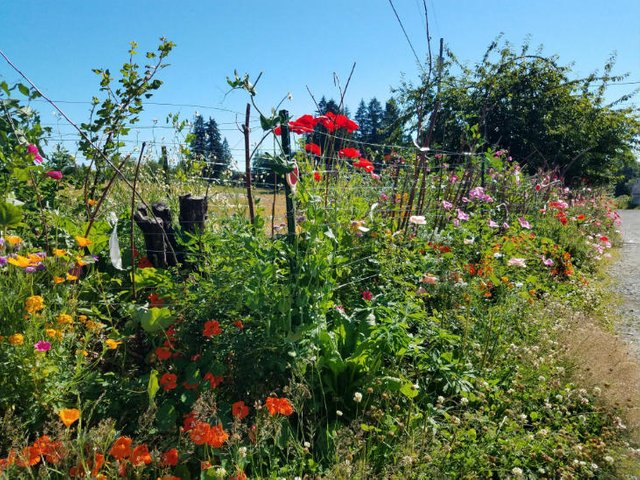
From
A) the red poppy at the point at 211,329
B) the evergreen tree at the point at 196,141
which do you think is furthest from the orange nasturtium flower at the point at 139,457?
the evergreen tree at the point at 196,141

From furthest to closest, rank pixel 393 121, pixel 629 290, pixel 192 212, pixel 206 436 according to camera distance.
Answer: pixel 393 121 < pixel 629 290 < pixel 192 212 < pixel 206 436

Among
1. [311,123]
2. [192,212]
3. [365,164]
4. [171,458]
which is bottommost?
[171,458]

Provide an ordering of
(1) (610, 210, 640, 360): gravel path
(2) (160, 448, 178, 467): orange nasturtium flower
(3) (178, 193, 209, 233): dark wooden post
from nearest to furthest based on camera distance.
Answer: (2) (160, 448, 178, 467): orange nasturtium flower → (3) (178, 193, 209, 233): dark wooden post → (1) (610, 210, 640, 360): gravel path

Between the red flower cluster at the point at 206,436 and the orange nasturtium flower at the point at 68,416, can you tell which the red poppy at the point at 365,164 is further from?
the orange nasturtium flower at the point at 68,416

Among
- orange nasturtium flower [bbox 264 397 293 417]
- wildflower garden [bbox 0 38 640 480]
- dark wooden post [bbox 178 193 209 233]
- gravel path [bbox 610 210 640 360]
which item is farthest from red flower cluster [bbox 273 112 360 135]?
gravel path [bbox 610 210 640 360]

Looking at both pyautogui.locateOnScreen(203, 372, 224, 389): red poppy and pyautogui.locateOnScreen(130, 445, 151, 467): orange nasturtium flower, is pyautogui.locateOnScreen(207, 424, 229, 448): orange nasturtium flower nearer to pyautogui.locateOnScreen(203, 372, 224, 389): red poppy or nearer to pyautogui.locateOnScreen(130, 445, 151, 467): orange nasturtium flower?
pyautogui.locateOnScreen(130, 445, 151, 467): orange nasturtium flower

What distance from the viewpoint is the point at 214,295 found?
202 centimetres

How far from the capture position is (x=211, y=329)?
6.15 ft

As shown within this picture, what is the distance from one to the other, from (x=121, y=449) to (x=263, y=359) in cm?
66

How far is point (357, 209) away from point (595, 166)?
15985mm

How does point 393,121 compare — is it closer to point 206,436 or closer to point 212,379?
point 212,379

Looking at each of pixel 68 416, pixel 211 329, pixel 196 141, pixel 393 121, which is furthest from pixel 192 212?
pixel 393 121

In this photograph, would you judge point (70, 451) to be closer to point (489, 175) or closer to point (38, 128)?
point (38, 128)

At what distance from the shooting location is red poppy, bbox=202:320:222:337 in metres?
1.86
